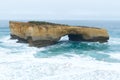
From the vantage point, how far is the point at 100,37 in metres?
38.9

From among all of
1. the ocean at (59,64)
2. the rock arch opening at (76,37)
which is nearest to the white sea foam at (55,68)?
the ocean at (59,64)

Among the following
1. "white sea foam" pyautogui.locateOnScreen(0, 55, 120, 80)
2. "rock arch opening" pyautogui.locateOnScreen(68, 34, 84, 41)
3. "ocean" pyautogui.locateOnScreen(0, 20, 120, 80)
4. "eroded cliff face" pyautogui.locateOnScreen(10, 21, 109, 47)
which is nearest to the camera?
"white sea foam" pyautogui.locateOnScreen(0, 55, 120, 80)

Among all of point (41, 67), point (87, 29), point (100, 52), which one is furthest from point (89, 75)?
point (87, 29)

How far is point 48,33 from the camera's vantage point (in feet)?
116

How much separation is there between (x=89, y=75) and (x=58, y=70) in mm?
2382

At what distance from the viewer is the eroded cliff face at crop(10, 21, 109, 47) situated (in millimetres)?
34875

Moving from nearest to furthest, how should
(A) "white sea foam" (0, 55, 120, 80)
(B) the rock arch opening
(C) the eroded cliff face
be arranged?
(A) "white sea foam" (0, 55, 120, 80), (C) the eroded cliff face, (B) the rock arch opening

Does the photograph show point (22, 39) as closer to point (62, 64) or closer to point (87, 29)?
point (87, 29)

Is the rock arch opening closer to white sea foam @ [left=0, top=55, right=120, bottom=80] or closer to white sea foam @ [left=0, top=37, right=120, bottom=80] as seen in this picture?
white sea foam @ [left=0, top=37, right=120, bottom=80]

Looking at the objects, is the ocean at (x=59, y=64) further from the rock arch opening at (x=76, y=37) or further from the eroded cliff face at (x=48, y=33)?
the rock arch opening at (x=76, y=37)

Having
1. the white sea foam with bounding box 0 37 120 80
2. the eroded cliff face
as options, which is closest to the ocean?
the white sea foam with bounding box 0 37 120 80

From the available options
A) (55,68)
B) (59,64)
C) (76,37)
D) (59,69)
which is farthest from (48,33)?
(59,69)

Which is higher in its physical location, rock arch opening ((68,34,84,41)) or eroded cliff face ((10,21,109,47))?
eroded cliff face ((10,21,109,47))

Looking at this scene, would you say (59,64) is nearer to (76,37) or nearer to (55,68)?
(55,68)
